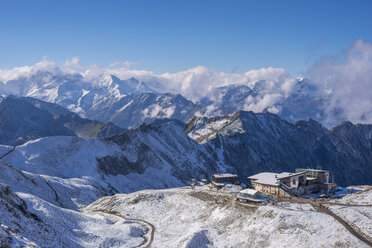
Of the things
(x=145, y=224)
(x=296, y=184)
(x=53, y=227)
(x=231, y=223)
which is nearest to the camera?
(x=53, y=227)

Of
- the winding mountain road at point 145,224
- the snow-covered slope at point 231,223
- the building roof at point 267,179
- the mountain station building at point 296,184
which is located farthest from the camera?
the building roof at point 267,179

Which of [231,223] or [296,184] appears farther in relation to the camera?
[296,184]

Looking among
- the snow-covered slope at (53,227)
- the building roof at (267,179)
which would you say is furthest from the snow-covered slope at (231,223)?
the building roof at (267,179)

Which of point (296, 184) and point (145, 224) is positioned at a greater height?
point (296, 184)

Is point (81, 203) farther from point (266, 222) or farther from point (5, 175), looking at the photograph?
point (266, 222)

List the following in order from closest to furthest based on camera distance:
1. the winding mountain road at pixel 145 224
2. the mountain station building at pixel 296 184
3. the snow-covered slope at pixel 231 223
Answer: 1. the snow-covered slope at pixel 231 223
2. the winding mountain road at pixel 145 224
3. the mountain station building at pixel 296 184

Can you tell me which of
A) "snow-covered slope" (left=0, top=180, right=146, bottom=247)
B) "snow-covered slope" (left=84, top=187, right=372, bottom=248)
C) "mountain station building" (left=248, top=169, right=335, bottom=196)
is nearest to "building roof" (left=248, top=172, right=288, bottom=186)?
"mountain station building" (left=248, top=169, right=335, bottom=196)

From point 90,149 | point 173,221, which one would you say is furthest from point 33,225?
point 90,149

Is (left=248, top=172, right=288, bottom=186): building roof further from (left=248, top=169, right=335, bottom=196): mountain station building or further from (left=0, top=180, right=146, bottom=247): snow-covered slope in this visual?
(left=0, top=180, right=146, bottom=247): snow-covered slope

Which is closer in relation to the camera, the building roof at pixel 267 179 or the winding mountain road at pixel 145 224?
the winding mountain road at pixel 145 224

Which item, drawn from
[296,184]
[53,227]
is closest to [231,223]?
[53,227]

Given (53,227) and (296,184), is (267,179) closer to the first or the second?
(296,184)

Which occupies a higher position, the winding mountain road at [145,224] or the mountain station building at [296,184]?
the mountain station building at [296,184]

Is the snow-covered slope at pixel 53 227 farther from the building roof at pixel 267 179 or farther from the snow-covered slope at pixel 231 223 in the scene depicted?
the building roof at pixel 267 179
